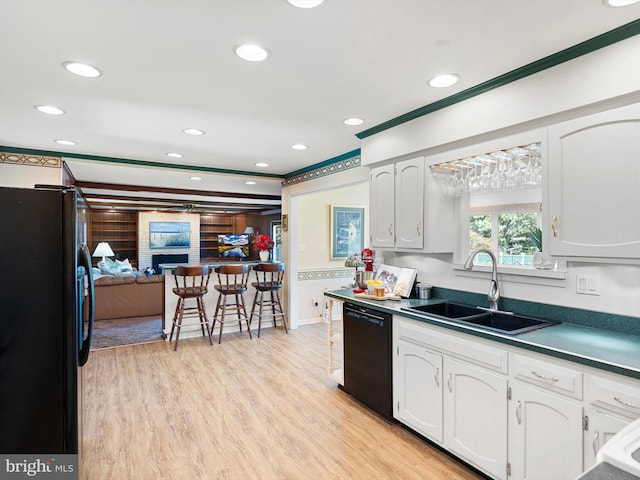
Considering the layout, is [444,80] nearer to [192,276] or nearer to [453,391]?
[453,391]

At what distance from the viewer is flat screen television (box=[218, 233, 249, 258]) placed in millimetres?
11672

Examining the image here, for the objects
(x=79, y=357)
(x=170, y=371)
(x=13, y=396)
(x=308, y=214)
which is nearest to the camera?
(x=13, y=396)

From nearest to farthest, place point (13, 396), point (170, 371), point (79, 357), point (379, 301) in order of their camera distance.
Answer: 1. point (13, 396)
2. point (79, 357)
3. point (379, 301)
4. point (170, 371)

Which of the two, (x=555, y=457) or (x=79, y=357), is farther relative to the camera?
(x=79, y=357)

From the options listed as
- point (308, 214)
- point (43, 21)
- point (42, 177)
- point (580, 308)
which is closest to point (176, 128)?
point (43, 21)

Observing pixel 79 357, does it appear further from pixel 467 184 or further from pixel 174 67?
pixel 467 184

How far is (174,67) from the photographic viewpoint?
216 centimetres

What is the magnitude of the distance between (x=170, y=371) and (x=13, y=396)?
84.6 inches

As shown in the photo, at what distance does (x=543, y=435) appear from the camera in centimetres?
179

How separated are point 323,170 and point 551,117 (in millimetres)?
3038

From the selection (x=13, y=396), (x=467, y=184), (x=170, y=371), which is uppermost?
(x=467, y=184)

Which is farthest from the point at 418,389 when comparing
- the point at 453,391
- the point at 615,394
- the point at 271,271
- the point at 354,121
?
the point at 271,271

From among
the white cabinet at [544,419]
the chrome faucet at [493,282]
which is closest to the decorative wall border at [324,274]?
the chrome faucet at [493,282]

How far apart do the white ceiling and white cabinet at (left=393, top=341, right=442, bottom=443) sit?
179 centimetres
